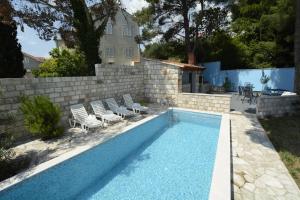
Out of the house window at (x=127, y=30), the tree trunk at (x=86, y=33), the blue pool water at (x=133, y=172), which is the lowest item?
the blue pool water at (x=133, y=172)

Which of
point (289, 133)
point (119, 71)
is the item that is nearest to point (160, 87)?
point (119, 71)

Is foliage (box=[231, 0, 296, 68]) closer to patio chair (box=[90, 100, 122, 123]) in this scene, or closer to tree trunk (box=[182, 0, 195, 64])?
tree trunk (box=[182, 0, 195, 64])

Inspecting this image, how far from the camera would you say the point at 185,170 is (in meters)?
5.93

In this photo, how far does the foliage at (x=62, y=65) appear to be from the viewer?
40.0 ft

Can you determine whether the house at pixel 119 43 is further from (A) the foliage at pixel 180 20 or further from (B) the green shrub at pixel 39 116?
(B) the green shrub at pixel 39 116

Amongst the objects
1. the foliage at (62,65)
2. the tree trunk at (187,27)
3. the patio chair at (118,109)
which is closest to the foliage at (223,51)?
the tree trunk at (187,27)

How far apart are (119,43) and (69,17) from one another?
16.6 metres

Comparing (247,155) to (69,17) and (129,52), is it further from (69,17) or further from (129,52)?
(129,52)

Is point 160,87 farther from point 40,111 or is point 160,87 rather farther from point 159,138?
point 40,111

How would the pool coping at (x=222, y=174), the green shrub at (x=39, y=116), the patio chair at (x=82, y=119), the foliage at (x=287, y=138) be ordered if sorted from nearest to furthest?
the pool coping at (x=222, y=174) → the foliage at (x=287, y=138) → the green shrub at (x=39, y=116) → the patio chair at (x=82, y=119)

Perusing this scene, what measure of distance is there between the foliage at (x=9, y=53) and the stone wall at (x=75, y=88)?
3.37 metres

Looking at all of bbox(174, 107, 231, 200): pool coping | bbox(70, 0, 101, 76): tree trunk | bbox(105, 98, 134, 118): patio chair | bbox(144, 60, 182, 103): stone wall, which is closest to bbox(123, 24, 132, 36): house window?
bbox(70, 0, 101, 76): tree trunk

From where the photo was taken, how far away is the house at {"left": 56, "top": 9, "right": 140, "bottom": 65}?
28.3 meters

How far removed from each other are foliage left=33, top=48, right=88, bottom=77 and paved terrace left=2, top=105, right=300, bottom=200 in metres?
5.38
